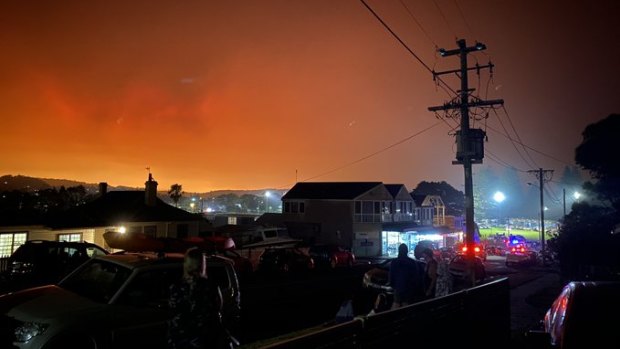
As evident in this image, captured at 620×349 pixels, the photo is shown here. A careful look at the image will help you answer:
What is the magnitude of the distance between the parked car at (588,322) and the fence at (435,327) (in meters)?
1.22

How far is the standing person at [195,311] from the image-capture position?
4645mm

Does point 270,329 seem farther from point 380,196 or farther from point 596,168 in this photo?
point 380,196

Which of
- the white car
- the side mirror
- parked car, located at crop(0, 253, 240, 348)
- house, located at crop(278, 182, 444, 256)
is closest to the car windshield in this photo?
parked car, located at crop(0, 253, 240, 348)

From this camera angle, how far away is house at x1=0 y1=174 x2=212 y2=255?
23062mm

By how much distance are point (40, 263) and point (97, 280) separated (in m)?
9.77

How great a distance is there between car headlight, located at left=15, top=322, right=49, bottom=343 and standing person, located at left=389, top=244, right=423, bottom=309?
5764 mm

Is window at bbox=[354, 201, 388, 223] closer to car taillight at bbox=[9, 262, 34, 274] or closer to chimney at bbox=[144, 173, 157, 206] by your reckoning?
chimney at bbox=[144, 173, 157, 206]

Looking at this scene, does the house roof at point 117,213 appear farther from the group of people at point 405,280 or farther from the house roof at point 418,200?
the house roof at point 418,200

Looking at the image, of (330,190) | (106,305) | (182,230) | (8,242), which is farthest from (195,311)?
(330,190)

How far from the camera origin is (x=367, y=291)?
16922mm

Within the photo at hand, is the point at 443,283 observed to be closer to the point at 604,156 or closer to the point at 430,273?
the point at 430,273

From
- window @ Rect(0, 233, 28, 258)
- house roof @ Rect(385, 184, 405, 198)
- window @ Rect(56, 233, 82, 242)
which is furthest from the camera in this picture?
house roof @ Rect(385, 184, 405, 198)

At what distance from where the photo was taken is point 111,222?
28469 mm

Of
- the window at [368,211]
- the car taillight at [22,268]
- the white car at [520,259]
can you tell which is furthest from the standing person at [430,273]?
the window at [368,211]
